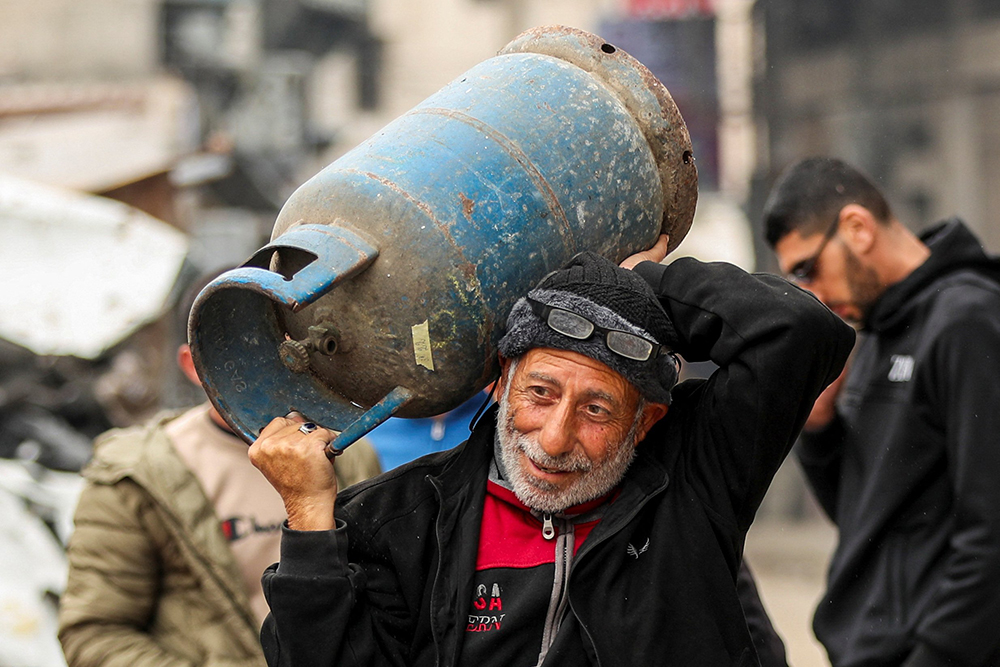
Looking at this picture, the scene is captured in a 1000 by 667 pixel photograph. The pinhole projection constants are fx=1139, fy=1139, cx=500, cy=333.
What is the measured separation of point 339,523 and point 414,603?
0.20m

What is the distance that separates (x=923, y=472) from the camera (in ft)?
10.5

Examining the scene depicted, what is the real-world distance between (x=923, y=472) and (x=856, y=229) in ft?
2.52

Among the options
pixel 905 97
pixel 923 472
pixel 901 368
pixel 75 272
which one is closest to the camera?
pixel 923 472

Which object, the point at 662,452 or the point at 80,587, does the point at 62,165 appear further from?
the point at 662,452

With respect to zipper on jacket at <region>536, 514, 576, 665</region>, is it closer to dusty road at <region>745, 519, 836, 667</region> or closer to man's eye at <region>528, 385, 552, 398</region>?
man's eye at <region>528, 385, 552, 398</region>

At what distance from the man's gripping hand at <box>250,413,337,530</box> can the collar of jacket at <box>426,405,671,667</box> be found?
21 cm

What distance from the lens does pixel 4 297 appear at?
26.0 feet

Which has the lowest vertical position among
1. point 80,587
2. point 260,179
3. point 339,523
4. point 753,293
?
point 260,179

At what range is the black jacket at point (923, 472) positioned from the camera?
9.95ft

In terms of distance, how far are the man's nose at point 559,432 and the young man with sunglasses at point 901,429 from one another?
1.48 m

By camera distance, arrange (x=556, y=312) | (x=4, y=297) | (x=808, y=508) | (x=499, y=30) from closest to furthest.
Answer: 1. (x=556, y=312)
2. (x=4, y=297)
3. (x=808, y=508)
4. (x=499, y=30)

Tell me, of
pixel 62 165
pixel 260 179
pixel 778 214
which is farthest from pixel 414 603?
pixel 260 179

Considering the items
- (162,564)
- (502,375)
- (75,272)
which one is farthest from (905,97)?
Answer: (502,375)

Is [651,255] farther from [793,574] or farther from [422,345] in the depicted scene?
[793,574]
